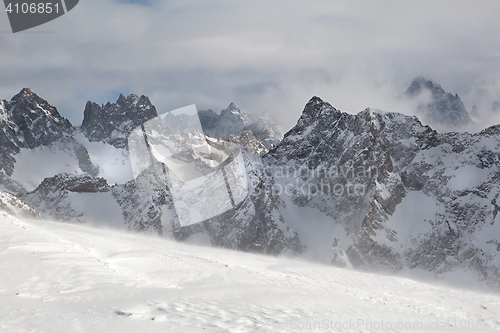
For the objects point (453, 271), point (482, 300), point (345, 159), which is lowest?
point (453, 271)

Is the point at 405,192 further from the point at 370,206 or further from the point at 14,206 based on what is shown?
the point at 14,206

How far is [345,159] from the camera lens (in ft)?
608

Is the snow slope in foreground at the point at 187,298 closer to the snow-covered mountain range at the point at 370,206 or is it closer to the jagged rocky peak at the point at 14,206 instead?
the jagged rocky peak at the point at 14,206

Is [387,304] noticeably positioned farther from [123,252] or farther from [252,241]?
[252,241]

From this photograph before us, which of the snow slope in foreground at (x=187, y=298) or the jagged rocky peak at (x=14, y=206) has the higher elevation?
the snow slope in foreground at (x=187, y=298)

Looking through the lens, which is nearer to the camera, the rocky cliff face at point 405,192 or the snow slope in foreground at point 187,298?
the snow slope in foreground at point 187,298

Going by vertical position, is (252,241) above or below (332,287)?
below

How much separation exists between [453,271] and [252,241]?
69.2 metres

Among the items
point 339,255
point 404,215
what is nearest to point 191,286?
point 339,255

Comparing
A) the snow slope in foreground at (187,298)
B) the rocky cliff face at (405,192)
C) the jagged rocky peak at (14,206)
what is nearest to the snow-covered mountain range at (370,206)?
the rocky cliff face at (405,192)

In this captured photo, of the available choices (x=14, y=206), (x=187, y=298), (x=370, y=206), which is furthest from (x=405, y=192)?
(x=187, y=298)

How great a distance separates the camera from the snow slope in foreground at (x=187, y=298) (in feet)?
56.4

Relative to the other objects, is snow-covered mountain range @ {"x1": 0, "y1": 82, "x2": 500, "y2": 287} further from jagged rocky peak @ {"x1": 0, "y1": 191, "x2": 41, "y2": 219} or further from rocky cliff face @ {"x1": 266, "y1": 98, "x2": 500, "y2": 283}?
jagged rocky peak @ {"x1": 0, "y1": 191, "x2": 41, "y2": 219}

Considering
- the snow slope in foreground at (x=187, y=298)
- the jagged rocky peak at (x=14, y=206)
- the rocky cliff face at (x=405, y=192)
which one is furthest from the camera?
the rocky cliff face at (x=405, y=192)
